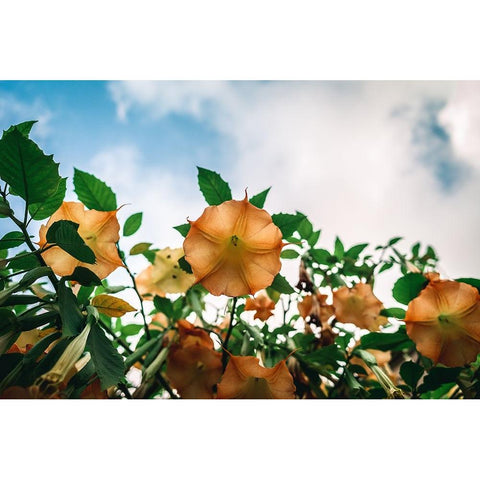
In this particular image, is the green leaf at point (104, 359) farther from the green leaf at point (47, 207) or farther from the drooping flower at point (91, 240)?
the green leaf at point (47, 207)

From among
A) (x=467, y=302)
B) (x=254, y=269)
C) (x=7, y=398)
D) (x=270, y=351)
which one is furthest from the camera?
(x=270, y=351)

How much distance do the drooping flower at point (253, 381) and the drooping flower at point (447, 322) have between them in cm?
29

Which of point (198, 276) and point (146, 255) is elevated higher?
point (146, 255)

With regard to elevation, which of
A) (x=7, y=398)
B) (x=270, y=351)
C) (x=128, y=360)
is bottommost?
(x=7, y=398)

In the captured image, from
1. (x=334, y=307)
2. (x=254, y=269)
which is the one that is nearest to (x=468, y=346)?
(x=334, y=307)

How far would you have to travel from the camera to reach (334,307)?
3.50ft

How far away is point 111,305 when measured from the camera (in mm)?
733

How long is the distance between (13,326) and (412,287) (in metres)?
0.79

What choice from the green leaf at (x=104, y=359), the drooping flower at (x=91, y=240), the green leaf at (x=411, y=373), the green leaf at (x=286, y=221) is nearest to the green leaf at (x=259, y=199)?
the green leaf at (x=286, y=221)

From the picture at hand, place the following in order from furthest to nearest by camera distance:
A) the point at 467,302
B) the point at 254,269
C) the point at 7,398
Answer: the point at 467,302 → the point at 254,269 → the point at 7,398

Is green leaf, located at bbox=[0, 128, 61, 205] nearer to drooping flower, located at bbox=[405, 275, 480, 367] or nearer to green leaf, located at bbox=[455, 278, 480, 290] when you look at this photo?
drooping flower, located at bbox=[405, 275, 480, 367]

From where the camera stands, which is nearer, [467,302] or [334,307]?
[467,302]

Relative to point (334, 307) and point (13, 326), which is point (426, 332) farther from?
point (13, 326)

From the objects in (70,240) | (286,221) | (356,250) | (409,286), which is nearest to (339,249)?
(356,250)
